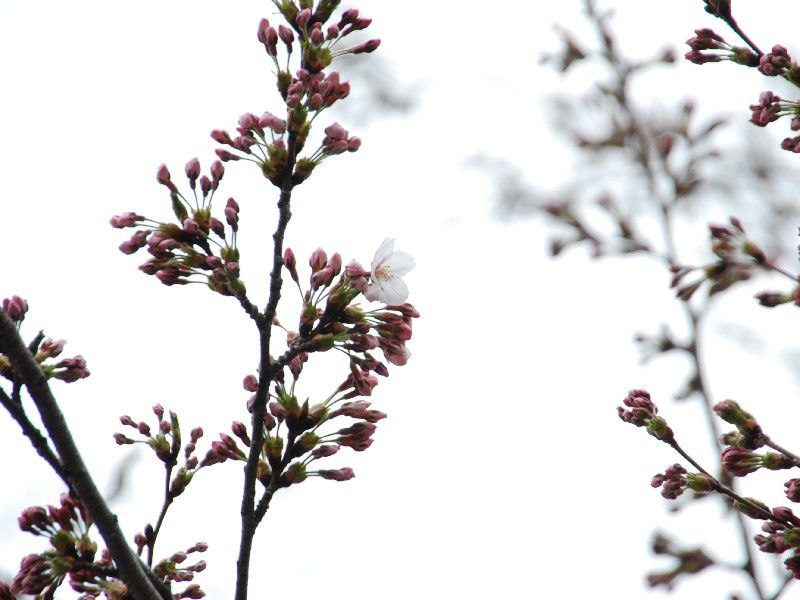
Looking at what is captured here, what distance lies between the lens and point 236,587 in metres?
1.91

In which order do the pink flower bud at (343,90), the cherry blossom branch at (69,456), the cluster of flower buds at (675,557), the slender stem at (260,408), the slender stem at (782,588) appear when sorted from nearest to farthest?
the cherry blossom branch at (69,456)
the slender stem at (260,408)
the pink flower bud at (343,90)
the slender stem at (782,588)
the cluster of flower buds at (675,557)

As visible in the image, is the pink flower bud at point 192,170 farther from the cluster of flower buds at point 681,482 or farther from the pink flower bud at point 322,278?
the cluster of flower buds at point 681,482

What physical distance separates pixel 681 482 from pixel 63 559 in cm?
161

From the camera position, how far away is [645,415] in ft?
7.27

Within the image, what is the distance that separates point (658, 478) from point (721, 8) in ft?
4.32

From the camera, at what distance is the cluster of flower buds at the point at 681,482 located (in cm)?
220

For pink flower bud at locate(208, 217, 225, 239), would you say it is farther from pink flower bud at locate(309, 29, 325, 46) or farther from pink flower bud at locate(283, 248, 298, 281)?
pink flower bud at locate(309, 29, 325, 46)

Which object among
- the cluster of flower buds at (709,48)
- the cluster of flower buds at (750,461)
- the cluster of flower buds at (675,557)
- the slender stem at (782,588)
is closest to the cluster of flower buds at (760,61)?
the cluster of flower buds at (709,48)

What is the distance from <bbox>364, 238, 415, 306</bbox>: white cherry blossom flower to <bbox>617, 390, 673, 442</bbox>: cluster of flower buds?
2.22 ft

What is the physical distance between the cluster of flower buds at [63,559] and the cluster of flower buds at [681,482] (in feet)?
4.68

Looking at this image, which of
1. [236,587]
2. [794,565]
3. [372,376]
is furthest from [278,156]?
[794,565]

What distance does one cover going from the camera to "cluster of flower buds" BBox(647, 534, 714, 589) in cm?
377

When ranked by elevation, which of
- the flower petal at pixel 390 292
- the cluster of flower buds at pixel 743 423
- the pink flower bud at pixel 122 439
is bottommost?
the cluster of flower buds at pixel 743 423

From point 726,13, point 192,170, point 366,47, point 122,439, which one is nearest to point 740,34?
point 726,13
